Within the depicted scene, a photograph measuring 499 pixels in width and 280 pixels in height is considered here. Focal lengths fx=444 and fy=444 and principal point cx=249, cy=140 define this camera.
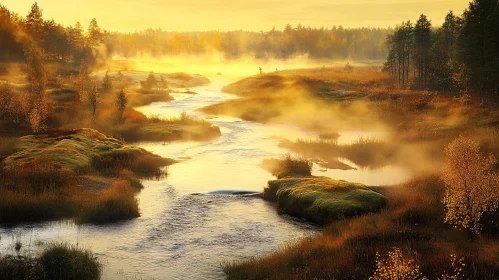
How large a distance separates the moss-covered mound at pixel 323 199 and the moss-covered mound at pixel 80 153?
13.2 meters

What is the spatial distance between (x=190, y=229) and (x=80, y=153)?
54.6 feet

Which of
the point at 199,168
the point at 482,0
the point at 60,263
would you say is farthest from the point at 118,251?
the point at 482,0

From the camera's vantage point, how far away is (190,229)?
883 inches

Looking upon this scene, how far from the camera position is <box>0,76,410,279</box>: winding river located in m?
18.4

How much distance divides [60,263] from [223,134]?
39756 millimetres

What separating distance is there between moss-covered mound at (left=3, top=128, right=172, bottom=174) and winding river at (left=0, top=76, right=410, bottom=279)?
3.29m

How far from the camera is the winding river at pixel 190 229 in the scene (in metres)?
18.4

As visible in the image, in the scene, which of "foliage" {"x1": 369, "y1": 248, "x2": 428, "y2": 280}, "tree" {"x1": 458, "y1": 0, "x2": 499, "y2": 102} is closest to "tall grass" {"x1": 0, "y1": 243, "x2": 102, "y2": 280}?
"foliage" {"x1": 369, "y1": 248, "x2": 428, "y2": 280}

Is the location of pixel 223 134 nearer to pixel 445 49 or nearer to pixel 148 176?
pixel 148 176

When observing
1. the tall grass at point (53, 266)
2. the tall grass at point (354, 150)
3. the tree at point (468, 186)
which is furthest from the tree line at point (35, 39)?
the tree at point (468, 186)

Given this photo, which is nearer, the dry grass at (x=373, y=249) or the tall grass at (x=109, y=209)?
the dry grass at (x=373, y=249)

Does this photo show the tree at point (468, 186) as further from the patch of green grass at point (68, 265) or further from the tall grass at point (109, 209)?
the tall grass at point (109, 209)

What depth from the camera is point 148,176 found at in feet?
115

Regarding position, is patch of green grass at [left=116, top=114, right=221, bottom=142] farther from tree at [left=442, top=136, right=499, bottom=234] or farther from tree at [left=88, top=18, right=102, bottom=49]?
tree at [left=88, top=18, right=102, bottom=49]
